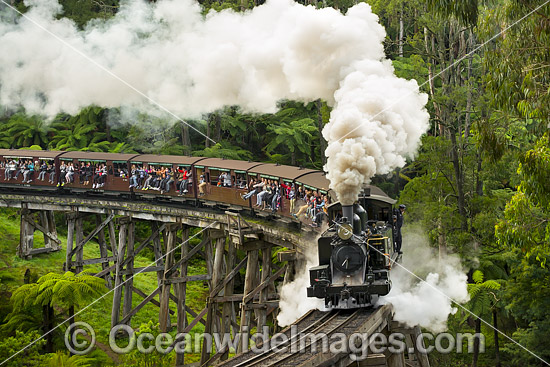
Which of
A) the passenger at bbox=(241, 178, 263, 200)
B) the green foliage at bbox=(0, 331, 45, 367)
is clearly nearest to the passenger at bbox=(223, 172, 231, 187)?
the passenger at bbox=(241, 178, 263, 200)

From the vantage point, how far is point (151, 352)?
1883 centimetres

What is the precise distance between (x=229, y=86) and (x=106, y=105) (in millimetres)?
10088

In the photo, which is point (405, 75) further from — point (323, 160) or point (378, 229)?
point (378, 229)

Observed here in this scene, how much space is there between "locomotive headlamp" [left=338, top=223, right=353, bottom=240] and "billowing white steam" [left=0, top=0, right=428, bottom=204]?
61 cm

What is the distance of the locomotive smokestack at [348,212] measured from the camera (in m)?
15.0

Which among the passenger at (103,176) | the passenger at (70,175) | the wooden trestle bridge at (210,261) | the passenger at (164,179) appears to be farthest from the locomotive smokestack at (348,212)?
the passenger at (70,175)

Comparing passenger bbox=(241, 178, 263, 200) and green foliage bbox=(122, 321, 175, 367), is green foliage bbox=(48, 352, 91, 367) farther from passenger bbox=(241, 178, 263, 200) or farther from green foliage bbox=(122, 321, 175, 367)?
passenger bbox=(241, 178, 263, 200)

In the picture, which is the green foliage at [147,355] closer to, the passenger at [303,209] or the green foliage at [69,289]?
the green foliage at [69,289]

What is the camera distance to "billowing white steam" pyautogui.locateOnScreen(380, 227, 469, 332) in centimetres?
1465

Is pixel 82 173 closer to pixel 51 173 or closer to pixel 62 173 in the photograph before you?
pixel 62 173

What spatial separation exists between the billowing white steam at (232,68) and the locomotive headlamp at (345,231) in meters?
0.61

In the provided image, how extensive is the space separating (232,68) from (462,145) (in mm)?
8324

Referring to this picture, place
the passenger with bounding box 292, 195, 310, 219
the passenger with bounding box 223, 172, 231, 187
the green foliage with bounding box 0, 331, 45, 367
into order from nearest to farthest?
1. the green foliage with bounding box 0, 331, 45, 367
2. the passenger with bounding box 292, 195, 310, 219
3. the passenger with bounding box 223, 172, 231, 187

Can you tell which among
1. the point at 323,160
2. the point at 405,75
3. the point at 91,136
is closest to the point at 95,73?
the point at 91,136
